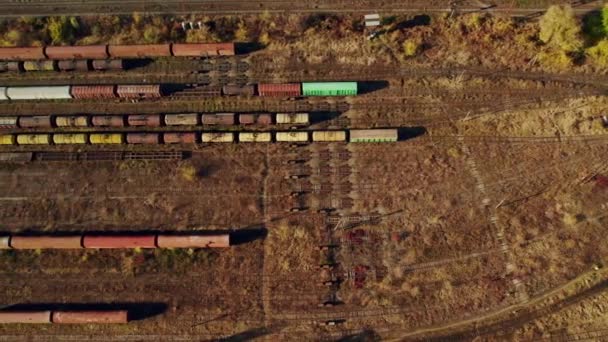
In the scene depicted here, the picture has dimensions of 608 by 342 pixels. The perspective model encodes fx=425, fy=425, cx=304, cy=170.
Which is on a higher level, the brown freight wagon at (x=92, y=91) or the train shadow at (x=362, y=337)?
the brown freight wagon at (x=92, y=91)

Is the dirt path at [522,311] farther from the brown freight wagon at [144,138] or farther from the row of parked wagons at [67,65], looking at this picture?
the row of parked wagons at [67,65]

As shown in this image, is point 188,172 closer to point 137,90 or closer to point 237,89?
point 237,89

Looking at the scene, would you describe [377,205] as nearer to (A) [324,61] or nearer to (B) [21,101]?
(A) [324,61]

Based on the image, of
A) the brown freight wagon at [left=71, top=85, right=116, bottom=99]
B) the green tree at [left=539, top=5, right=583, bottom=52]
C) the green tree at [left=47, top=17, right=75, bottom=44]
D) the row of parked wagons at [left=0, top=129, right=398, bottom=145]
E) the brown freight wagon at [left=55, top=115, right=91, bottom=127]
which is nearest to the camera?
the green tree at [left=539, top=5, right=583, bottom=52]

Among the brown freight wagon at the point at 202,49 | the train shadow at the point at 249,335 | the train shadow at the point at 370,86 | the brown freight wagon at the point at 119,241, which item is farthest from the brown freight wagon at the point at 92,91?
the train shadow at the point at 249,335

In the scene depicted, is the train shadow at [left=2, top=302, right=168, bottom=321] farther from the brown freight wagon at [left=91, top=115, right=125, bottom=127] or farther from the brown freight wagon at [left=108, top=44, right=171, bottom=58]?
the brown freight wagon at [left=108, top=44, right=171, bottom=58]

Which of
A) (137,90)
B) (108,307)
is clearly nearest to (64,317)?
(108,307)

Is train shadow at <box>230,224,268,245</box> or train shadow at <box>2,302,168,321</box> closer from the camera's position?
train shadow at <box>2,302,168,321</box>

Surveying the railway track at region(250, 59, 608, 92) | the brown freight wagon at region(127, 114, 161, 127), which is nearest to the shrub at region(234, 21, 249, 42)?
the railway track at region(250, 59, 608, 92)
